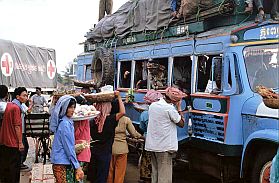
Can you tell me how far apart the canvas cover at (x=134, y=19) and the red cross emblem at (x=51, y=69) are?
6241 mm

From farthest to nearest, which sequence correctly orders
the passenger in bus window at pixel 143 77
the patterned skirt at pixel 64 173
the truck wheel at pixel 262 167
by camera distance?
1. the passenger in bus window at pixel 143 77
2. the truck wheel at pixel 262 167
3. the patterned skirt at pixel 64 173

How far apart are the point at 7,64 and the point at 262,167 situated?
458 inches

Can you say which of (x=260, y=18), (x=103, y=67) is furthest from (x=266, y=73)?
(x=103, y=67)

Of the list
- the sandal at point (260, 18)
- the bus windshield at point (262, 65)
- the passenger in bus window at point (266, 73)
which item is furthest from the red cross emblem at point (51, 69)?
Result: the passenger in bus window at point (266, 73)

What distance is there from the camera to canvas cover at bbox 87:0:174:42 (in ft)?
29.2

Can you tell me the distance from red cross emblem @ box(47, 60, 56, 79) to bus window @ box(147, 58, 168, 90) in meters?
10.6

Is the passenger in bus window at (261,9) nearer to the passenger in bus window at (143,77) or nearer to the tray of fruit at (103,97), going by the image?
the tray of fruit at (103,97)

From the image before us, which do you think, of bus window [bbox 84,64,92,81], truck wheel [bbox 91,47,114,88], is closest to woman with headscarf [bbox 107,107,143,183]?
truck wheel [bbox 91,47,114,88]

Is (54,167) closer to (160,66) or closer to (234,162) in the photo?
(234,162)

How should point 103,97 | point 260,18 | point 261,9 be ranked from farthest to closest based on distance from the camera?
point 261,9 → point 260,18 → point 103,97

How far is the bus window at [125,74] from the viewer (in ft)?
32.8

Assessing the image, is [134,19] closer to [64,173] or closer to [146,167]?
[146,167]

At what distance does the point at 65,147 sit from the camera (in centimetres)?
442

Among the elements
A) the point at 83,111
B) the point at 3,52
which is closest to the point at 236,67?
the point at 83,111
